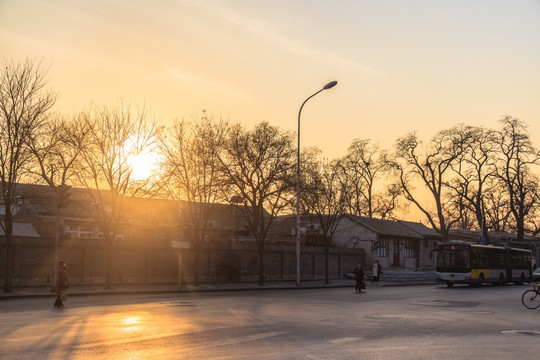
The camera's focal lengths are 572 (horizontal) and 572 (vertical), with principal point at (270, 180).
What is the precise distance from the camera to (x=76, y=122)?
30047 mm

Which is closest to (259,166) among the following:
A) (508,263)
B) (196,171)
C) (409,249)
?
(196,171)

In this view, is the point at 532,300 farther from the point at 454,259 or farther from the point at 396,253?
the point at 396,253

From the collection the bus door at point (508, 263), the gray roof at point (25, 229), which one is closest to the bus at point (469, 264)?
the bus door at point (508, 263)

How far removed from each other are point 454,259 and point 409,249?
2600 cm

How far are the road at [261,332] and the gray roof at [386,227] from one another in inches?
1540

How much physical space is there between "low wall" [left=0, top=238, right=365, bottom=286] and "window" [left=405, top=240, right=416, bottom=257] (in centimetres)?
2089

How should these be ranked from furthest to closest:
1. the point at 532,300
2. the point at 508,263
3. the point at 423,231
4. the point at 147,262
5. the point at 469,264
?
the point at 423,231 → the point at 508,263 → the point at 469,264 → the point at 147,262 → the point at 532,300

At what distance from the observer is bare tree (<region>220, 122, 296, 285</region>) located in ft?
120

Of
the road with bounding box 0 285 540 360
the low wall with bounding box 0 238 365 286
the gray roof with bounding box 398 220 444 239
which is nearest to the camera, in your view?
the road with bounding box 0 285 540 360

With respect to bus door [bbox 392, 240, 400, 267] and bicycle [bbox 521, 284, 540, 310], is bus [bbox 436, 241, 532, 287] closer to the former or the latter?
bicycle [bbox 521, 284, 540, 310]

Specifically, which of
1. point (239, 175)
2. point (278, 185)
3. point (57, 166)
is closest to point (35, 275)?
point (57, 166)

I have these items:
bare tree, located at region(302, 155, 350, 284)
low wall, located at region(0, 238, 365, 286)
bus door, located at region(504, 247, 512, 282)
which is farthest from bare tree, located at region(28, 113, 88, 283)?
bus door, located at region(504, 247, 512, 282)

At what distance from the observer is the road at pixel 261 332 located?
33.5 feet

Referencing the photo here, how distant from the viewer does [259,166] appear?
36875mm
